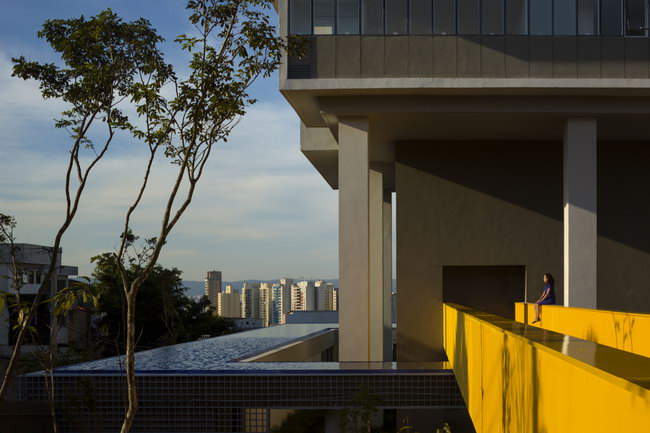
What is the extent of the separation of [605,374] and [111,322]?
139ft

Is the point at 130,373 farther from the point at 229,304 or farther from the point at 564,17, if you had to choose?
the point at 229,304

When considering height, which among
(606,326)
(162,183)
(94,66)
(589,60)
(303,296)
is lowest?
(303,296)

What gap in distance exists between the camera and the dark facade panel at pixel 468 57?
16.5 metres

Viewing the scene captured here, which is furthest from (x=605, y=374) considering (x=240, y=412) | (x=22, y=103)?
(x=22, y=103)

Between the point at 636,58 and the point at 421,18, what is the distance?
187 inches

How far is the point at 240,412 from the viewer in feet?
42.9

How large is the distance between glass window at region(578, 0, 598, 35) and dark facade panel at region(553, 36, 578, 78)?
0.37 metres

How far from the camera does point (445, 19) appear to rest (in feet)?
55.0

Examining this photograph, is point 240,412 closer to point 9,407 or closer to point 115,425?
point 115,425

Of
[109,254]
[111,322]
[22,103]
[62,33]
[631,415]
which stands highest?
[22,103]

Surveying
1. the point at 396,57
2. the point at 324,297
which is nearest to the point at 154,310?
the point at 396,57

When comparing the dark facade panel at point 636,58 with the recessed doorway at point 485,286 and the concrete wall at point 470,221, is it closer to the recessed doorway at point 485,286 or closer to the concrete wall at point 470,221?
the concrete wall at point 470,221

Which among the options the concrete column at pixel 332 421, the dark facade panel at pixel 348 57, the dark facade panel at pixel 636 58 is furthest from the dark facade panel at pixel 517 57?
the concrete column at pixel 332 421

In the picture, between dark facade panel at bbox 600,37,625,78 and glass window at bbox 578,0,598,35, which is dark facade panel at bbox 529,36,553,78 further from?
dark facade panel at bbox 600,37,625,78
